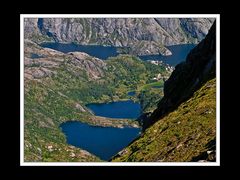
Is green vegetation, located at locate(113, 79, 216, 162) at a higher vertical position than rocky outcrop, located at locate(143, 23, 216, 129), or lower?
lower

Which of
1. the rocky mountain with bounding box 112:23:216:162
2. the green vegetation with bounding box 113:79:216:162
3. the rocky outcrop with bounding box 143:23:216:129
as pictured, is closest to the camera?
the green vegetation with bounding box 113:79:216:162

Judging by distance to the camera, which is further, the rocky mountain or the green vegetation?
the rocky mountain

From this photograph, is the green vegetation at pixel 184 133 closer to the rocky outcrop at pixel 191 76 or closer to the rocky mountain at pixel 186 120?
the rocky mountain at pixel 186 120

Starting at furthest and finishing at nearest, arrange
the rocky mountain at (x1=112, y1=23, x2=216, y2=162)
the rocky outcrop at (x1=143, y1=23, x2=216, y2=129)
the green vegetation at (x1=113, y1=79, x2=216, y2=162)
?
1. the rocky outcrop at (x1=143, y1=23, x2=216, y2=129)
2. the rocky mountain at (x1=112, y1=23, x2=216, y2=162)
3. the green vegetation at (x1=113, y1=79, x2=216, y2=162)

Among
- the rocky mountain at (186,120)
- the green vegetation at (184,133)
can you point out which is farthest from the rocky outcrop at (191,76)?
the green vegetation at (184,133)

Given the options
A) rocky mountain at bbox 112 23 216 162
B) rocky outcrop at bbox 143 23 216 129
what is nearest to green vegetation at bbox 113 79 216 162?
rocky mountain at bbox 112 23 216 162

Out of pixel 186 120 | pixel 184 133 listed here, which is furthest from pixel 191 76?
pixel 184 133

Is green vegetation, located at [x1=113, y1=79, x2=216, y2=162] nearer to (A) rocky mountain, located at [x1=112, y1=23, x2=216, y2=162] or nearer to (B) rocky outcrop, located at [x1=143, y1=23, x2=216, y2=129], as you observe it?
(A) rocky mountain, located at [x1=112, y1=23, x2=216, y2=162]
